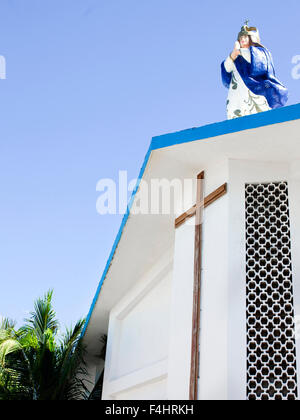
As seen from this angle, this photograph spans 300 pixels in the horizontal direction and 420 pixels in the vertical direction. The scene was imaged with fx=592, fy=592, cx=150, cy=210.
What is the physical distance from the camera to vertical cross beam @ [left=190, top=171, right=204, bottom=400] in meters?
6.28

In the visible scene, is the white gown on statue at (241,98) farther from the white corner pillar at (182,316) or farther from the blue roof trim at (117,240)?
the white corner pillar at (182,316)

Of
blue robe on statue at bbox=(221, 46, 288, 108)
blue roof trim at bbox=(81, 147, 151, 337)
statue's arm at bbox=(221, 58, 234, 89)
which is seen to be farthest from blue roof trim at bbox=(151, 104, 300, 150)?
statue's arm at bbox=(221, 58, 234, 89)

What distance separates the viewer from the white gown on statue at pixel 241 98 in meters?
8.60

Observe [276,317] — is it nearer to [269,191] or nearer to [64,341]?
[269,191]

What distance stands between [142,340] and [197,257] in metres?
3.23

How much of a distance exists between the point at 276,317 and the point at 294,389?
78 centimetres

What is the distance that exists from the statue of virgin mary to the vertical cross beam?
64.3 inches

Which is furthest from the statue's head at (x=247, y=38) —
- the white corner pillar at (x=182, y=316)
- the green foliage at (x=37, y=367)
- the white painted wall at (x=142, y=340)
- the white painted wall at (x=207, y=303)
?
the green foliage at (x=37, y=367)

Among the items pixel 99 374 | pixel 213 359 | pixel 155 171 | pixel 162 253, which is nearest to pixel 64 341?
pixel 99 374

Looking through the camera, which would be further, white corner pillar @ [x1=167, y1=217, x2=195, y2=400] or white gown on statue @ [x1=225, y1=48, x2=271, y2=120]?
white gown on statue @ [x1=225, y1=48, x2=271, y2=120]

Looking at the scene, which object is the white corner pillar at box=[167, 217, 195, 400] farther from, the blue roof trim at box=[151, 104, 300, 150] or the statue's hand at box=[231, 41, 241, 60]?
the statue's hand at box=[231, 41, 241, 60]

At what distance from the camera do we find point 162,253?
942 cm

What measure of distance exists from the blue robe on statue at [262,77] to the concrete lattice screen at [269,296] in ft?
6.87
